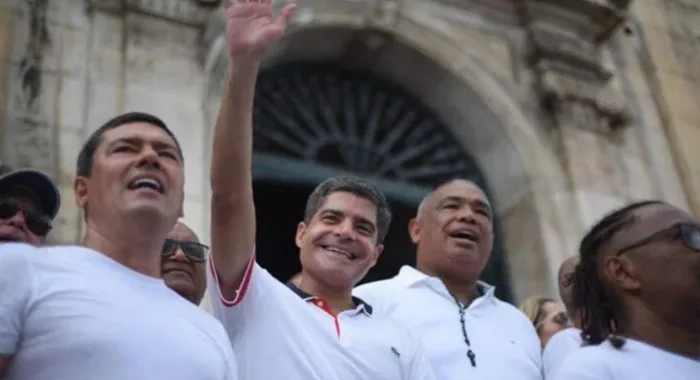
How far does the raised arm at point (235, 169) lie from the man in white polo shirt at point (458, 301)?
0.76 meters

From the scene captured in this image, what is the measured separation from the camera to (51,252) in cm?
207

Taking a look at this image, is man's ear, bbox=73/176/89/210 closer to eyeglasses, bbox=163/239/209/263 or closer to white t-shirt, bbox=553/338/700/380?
eyeglasses, bbox=163/239/209/263

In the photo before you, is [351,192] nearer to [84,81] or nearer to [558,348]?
[558,348]

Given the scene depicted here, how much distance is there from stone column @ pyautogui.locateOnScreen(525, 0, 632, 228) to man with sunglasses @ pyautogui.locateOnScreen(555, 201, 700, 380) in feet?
12.9

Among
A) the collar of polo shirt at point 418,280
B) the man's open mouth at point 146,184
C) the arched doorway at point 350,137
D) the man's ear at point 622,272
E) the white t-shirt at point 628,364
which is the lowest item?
the white t-shirt at point 628,364

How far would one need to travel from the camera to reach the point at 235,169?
94.2 inches

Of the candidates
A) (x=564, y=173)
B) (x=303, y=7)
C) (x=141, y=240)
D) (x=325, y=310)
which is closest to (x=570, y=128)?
(x=564, y=173)

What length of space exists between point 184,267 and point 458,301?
1036mm

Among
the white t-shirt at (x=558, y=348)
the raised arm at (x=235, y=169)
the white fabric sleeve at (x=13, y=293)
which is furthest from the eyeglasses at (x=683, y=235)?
the white fabric sleeve at (x=13, y=293)

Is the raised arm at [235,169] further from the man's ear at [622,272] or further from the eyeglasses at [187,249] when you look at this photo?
the man's ear at [622,272]

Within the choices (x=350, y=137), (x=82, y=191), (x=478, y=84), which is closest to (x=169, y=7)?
(x=350, y=137)

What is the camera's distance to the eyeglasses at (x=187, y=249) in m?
3.12

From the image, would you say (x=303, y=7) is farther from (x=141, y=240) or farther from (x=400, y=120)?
(x=141, y=240)

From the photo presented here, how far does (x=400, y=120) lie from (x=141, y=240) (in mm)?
4824
